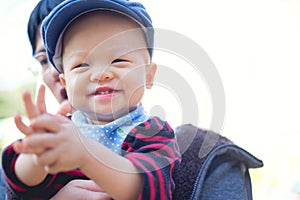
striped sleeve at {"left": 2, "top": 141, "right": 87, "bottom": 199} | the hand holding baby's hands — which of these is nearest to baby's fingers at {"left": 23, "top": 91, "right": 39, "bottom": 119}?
the hand holding baby's hands

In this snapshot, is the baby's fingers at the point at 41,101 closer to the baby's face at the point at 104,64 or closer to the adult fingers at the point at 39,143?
the adult fingers at the point at 39,143

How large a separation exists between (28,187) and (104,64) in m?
0.24

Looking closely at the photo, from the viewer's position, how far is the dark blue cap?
798 millimetres

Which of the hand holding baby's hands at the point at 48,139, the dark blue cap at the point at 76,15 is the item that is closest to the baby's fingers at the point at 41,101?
the hand holding baby's hands at the point at 48,139

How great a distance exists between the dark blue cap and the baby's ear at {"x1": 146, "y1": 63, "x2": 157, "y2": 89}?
4 centimetres

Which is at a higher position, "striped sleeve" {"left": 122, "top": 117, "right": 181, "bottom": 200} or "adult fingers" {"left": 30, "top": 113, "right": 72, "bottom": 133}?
"adult fingers" {"left": 30, "top": 113, "right": 72, "bottom": 133}

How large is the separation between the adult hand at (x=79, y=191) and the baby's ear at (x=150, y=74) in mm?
241

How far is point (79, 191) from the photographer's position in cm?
74

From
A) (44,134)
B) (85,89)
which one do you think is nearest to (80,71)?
(85,89)

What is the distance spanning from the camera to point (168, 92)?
875mm

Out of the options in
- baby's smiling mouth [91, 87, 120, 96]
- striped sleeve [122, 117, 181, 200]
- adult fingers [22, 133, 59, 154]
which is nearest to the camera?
adult fingers [22, 133, 59, 154]

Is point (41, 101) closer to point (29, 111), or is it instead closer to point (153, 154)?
point (29, 111)

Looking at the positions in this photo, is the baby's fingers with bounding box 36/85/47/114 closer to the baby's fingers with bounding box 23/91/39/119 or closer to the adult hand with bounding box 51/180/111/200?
the baby's fingers with bounding box 23/91/39/119

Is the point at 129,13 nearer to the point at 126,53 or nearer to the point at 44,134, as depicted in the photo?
the point at 126,53
